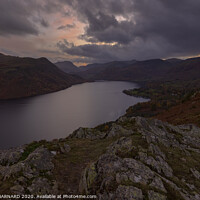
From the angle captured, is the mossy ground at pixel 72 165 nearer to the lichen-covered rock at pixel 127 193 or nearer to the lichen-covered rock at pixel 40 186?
the lichen-covered rock at pixel 40 186

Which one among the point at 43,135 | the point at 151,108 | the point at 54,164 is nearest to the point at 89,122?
the point at 43,135

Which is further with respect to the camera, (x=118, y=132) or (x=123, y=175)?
(x=118, y=132)

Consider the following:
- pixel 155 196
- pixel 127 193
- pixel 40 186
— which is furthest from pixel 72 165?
pixel 155 196

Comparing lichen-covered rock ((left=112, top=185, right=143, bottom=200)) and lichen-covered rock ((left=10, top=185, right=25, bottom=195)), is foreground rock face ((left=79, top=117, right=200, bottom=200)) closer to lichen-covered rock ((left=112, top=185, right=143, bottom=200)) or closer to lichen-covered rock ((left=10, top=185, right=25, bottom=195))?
lichen-covered rock ((left=112, top=185, right=143, bottom=200))

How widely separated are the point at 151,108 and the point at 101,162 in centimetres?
17302

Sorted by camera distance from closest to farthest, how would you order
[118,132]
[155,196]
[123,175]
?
1. [155,196]
2. [123,175]
3. [118,132]

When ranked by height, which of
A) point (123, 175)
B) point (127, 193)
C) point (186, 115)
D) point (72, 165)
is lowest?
point (186, 115)

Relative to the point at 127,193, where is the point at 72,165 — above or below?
below

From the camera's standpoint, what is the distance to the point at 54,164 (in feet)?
59.0

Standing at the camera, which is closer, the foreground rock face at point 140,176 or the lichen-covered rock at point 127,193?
the lichen-covered rock at point 127,193

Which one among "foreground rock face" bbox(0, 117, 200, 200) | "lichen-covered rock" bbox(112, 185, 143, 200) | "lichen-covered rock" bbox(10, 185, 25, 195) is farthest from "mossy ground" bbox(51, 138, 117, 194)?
"lichen-covered rock" bbox(112, 185, 143, 200)

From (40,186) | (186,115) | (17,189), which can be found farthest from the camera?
(186,115)

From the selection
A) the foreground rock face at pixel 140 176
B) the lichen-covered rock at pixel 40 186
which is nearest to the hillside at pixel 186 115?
the foreground rock face at pixel 140 176

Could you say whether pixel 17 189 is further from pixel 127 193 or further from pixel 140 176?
pixel 140 176
